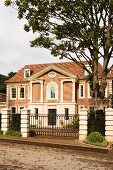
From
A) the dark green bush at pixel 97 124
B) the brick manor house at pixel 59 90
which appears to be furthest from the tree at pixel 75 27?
the brick manor house at pixel 59 90

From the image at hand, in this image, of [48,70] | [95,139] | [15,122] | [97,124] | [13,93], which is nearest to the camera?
[95,139]

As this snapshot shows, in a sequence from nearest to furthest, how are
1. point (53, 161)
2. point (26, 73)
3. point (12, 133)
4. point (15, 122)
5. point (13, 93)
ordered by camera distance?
point (53, 161) < point (12, 133) < point (15, 122) < point (13, 93) < point (26, 73)

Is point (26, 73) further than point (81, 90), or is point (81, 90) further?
point (26, 73)

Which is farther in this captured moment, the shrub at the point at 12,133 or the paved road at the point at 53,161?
the shrub at the point at 12,133

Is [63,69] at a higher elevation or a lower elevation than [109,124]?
higher

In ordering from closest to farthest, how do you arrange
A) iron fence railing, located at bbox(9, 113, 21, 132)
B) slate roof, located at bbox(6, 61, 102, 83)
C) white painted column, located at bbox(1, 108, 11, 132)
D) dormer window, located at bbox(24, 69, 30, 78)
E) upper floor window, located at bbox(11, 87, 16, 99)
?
iron fence railing, located at bbox(9, 113, 21, 132) < white painted column, located at bbox(1, 108, 11, 132) < slate roof, located at bbox(6, 61, 102, 83) < upper floor window, located at bbox(11, 87, 16, 99) < dormer window, located at bbox(24, 69, 30, 78)

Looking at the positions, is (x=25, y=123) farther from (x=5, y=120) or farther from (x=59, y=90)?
(x=59, y=90)

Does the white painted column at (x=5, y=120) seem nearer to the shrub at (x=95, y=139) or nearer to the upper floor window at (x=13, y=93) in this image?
the shrub at (x=95, y=139)

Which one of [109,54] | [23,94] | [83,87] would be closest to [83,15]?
[109,54]

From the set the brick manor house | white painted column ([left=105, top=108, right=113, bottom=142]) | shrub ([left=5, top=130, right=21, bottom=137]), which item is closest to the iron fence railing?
shrub ([left=5, top=130, right=21, bottom=137])

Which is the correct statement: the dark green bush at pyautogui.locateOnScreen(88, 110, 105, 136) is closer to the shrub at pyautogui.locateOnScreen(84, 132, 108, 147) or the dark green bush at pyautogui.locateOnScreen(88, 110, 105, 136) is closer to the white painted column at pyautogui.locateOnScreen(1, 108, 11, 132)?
the shrub at pyautogui.locateOnScreen(84, 132, 108, 147)

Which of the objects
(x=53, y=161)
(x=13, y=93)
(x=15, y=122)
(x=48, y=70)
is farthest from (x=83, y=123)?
(x=13, y=93)

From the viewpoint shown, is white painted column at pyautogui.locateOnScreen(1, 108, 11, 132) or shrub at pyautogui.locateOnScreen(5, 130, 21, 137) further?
white painted column at pyautogui.locateOnScreen(1, 108, 11, 132)

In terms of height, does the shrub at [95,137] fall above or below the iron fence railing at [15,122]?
below
